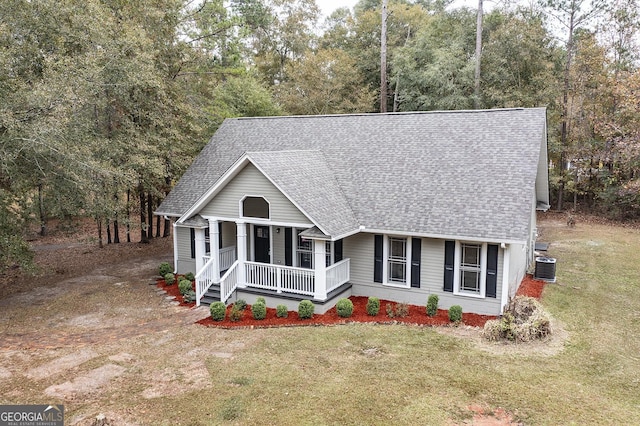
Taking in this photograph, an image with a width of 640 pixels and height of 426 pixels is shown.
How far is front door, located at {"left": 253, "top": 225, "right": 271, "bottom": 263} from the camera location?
16.2 meters

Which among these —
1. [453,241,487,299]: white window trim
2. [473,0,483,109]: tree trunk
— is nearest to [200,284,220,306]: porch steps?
[453,241,487,299]: white window trim

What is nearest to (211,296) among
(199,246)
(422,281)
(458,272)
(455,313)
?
(199,246)

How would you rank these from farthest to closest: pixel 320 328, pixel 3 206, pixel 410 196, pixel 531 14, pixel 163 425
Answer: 1. pixel 531 14
2. pixel 410 196
3. pixel 3 206
4. pixel 320 328
5. pixel 163 425

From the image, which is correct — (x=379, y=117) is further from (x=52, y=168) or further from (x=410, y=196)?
(x=52, y=168)

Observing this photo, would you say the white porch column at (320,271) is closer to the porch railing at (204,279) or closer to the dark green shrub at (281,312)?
the dark green shrub at (281,312)

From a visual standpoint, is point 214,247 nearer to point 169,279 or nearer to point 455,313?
point 169,279

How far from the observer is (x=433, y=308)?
12.9m

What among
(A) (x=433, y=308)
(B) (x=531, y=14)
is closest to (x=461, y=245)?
(A) (x=433, y=308)

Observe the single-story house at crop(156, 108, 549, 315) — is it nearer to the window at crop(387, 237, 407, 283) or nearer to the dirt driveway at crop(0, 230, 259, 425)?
the window at crop(387, 237, 407, 283)

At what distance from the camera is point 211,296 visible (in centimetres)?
1447

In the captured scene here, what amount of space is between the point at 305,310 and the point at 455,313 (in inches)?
163

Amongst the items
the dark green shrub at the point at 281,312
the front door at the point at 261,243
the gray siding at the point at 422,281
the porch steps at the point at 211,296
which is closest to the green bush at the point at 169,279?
the porch steps at the point at 211,296

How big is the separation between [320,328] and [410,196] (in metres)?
5.19

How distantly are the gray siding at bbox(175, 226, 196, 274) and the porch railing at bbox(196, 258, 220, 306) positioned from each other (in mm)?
3173
